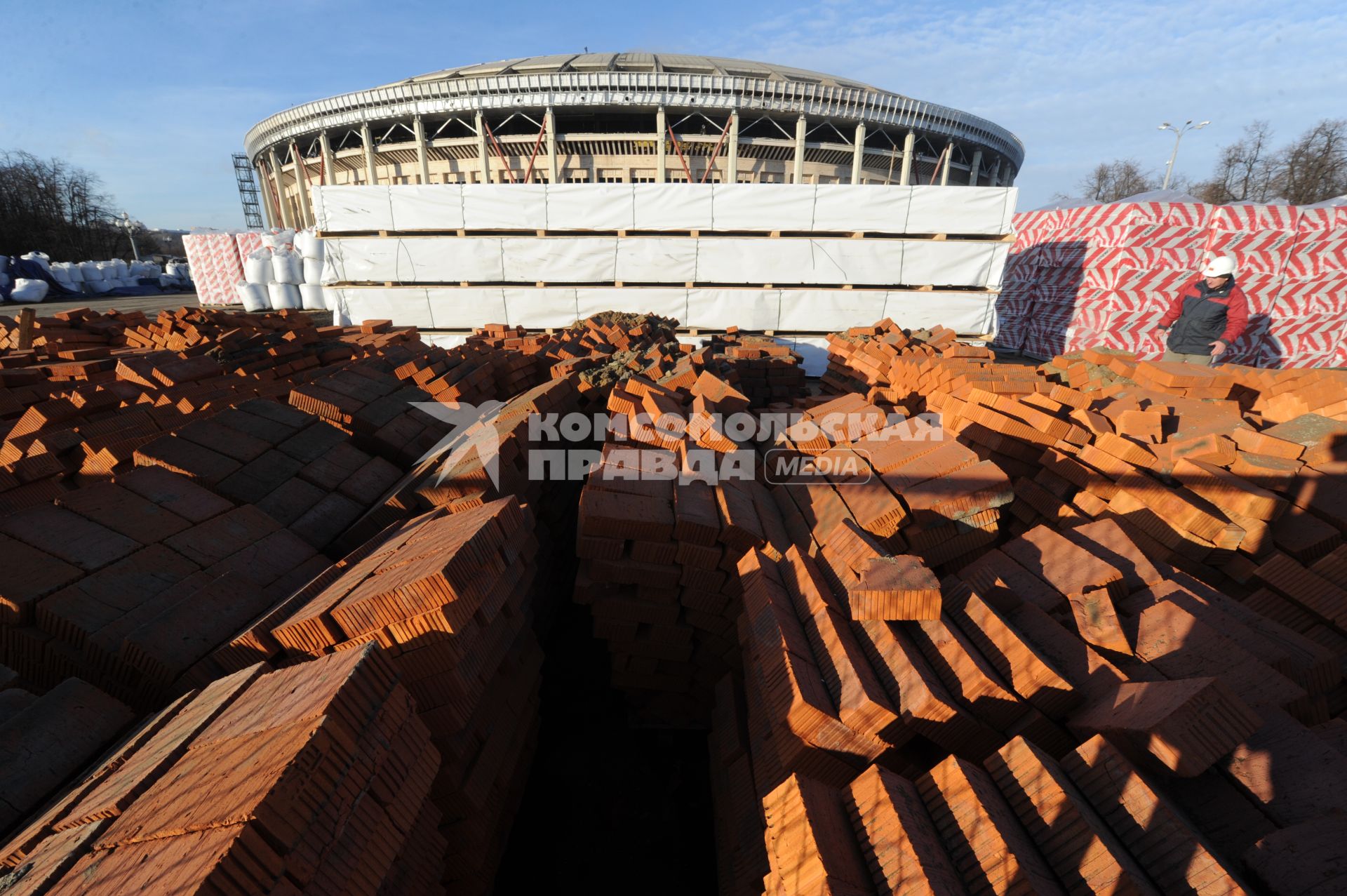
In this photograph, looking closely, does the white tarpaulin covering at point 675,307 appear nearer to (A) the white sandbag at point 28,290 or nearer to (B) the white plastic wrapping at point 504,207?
(B) the white plastic wrapping at point 504,207

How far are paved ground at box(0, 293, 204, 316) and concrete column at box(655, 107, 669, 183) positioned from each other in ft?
63.6

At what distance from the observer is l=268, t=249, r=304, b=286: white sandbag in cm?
2038

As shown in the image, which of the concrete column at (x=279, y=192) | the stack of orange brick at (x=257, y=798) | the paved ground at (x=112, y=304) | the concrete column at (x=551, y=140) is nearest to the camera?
the stack of orange brick at (x=257, y=798)

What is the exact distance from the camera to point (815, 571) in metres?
2.93

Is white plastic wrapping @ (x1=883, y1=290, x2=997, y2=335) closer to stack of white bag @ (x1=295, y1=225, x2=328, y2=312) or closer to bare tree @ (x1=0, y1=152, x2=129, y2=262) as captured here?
stack of white bag @ (x1=295, y1=225, x2=328, y2=312)

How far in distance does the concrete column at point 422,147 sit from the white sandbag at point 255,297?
10.1 m

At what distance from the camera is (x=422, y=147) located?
87.0 ft

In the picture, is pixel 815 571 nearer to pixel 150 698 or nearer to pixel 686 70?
pixel 150 698

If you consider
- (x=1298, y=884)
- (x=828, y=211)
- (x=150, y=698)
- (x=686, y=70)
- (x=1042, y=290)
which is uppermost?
(x=686, y=70)

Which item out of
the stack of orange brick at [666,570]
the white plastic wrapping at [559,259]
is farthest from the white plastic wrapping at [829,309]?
the stack of orange brick at [666,570]

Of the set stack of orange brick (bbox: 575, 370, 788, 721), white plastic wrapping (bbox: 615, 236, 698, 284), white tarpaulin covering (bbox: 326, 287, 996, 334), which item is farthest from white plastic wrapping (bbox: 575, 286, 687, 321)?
stack of orange brick (bbox: 575, 370, 788, 721)

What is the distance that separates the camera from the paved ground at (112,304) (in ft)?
75.4

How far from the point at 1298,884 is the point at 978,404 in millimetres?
4062

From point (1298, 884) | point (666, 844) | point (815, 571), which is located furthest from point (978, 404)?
A: point (666, 844)
